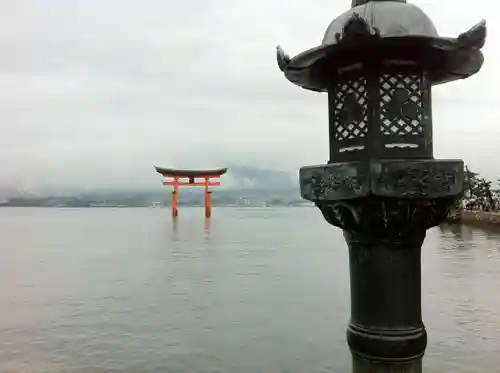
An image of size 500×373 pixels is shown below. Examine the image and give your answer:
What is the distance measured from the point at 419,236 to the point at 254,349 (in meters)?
4.52

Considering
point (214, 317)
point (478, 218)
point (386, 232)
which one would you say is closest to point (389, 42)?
point (386, 232)

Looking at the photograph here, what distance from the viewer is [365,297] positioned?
177 cm

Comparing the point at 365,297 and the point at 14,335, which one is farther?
the point at 14,335

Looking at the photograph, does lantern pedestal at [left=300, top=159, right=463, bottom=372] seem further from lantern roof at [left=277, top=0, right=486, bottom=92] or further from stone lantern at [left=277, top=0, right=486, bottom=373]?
lantern roof at [left=277, top=0, right=486, bottom=92]

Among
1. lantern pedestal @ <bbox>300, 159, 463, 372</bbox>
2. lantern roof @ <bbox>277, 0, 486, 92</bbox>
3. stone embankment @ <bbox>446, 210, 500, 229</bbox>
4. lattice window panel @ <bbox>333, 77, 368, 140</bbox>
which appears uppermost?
lantern roof @ <bbox>277, 0, 486, 92</bbox>

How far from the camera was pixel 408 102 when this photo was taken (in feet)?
5.77

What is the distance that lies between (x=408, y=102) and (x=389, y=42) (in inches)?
8.6

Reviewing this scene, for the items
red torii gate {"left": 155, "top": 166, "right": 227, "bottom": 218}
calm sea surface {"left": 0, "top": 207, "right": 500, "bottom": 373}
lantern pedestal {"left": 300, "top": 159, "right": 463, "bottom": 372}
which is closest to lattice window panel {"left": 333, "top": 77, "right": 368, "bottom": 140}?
lantern pedestal {"left": 300, "top": 159, "right": 463, "bottom": 372}

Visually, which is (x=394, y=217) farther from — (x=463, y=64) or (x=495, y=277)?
(x=495, y=277)

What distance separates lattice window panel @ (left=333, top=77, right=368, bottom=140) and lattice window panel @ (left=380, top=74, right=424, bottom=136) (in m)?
0.06

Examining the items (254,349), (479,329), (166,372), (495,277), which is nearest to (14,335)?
(166,372)

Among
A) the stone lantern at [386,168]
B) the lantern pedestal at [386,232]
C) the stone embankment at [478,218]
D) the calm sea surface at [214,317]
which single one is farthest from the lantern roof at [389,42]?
the stone embankment at [478,218]

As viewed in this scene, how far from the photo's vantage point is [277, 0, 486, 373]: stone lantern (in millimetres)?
1629

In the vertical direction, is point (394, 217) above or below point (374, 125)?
below
